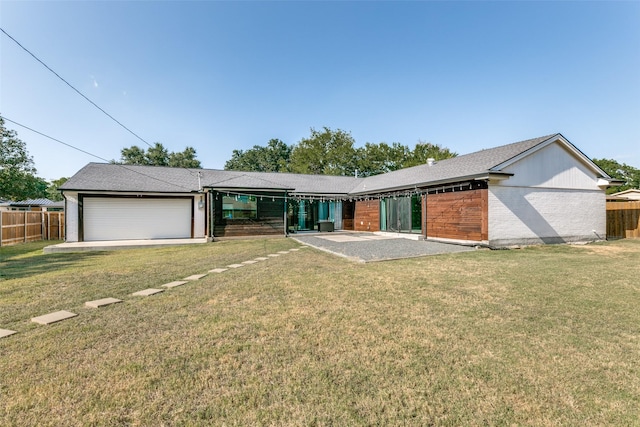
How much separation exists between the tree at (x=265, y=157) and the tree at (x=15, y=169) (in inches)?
1019

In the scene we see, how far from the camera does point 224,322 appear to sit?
3.43 m

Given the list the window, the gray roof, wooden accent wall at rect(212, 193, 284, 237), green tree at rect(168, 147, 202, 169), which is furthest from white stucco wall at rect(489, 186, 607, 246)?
green tree at rect(168, 147, 202, 169)

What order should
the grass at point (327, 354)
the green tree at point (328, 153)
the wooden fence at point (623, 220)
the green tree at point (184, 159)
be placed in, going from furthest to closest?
the green tree at point (184, 159)
the green tree at point (328, 153)
the wooden fence at point (623, 220)
the grass at point (327, 354)

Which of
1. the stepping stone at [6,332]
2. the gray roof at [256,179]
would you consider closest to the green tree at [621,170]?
the gray roof at [256,179]

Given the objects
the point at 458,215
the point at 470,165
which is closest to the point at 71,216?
the point at 458,215

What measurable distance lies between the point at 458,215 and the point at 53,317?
11.8 meters

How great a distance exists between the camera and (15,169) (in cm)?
2462

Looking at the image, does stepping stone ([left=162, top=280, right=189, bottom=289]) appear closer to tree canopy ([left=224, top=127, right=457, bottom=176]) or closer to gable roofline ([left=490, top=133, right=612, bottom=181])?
gable roofline ([left=490, top=133, right=612, bottom=181])

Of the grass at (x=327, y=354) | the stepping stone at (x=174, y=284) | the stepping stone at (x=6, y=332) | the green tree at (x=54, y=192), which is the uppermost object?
the green tree at (x=54, y=192)

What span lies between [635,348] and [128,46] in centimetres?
1461

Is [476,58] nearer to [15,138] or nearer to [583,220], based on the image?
[583,220]

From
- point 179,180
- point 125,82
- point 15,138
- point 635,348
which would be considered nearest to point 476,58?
point 635,348

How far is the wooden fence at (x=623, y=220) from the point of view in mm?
13383

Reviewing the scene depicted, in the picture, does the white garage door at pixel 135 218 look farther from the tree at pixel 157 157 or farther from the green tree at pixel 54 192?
the green tree at pixel 54 192
